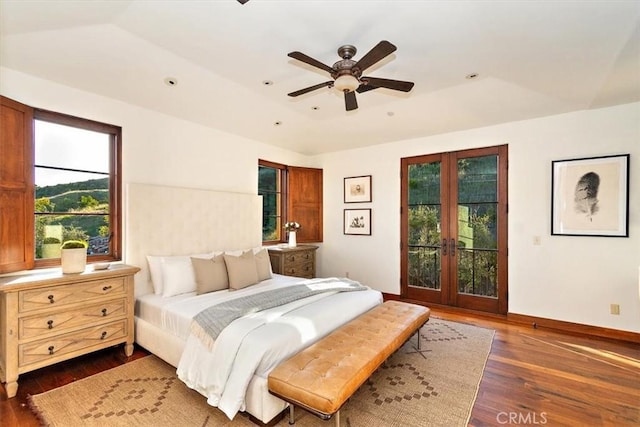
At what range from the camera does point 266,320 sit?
2352 mm

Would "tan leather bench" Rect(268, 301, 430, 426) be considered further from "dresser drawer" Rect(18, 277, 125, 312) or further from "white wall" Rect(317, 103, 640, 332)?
"white wall" Rect(317, 103, 640, 332)

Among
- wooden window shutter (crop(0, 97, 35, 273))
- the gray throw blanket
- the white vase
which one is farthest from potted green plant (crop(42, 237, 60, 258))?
the gray throw blanket

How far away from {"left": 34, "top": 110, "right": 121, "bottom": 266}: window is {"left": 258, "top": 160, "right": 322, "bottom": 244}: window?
7.35 feet

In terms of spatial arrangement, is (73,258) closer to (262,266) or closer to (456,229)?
(262,266)

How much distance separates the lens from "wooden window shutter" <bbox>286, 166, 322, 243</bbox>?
5.54 metres

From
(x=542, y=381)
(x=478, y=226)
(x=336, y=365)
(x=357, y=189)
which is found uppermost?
(x=357, y=189)

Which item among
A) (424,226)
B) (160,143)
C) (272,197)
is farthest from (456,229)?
(160,143)

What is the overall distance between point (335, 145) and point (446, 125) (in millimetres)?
1919

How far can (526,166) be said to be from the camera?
400cm

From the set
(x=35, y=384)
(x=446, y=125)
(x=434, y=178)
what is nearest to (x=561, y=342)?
(x=434, y=178)

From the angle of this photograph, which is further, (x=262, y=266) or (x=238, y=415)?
(x=262, y=266)

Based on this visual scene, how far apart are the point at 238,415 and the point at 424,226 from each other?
3772mm

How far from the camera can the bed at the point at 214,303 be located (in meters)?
2.01

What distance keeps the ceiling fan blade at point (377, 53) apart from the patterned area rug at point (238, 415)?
252cm
